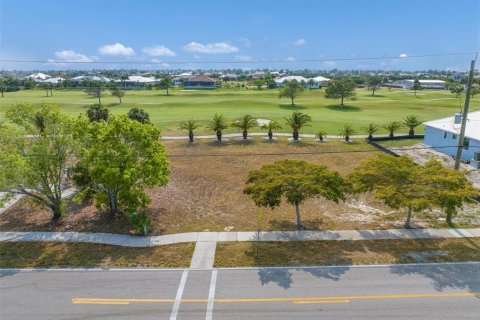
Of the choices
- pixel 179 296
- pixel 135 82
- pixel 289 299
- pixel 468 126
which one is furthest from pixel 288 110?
pixel 135 82

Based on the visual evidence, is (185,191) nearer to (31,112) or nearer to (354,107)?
(31,112)

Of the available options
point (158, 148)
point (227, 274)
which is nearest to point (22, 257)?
point (158, 148)

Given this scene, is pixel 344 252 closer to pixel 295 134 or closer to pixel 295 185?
pixel 295 185

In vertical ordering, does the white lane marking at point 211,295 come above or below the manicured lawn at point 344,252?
below

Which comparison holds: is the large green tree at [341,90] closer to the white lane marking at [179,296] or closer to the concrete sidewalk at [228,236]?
the concrete sidewalk at [228,236]

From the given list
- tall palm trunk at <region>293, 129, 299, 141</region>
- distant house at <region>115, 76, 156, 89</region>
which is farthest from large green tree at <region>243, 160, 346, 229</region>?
distant house at <region>115, 76, 156, 89</region>

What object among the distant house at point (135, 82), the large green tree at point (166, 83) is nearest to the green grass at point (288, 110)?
the large green tree at point (166, 83)
